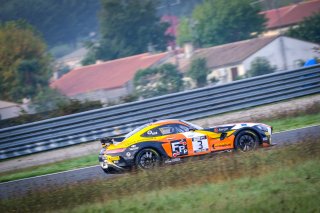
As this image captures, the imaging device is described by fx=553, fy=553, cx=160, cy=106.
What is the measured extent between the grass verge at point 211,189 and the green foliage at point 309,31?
36385 mm

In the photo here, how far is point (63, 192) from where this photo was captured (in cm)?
1039

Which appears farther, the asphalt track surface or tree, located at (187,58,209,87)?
tree, located at (187,58,209,87)

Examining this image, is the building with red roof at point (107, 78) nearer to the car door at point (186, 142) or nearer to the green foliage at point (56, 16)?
the car door at point (186, 142)

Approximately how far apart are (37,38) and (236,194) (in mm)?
57542

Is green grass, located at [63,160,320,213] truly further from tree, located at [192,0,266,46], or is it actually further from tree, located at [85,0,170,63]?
tree, located at [85,0,170,63]

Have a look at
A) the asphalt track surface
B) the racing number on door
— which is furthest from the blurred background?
the racing number on door

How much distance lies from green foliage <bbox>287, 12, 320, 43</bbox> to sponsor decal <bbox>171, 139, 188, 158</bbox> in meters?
35.6

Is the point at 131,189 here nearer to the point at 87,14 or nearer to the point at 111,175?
the point at 111,175

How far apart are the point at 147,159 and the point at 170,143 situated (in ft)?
2.03

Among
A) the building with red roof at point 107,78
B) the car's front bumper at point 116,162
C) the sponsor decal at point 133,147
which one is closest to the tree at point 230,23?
the building with red roof at point 107,78

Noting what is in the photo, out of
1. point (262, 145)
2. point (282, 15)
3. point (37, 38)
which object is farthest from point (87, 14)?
point (262, 145)

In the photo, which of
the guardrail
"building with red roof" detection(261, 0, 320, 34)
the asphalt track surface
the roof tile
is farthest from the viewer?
"building with red roof" detection(261, 0, 320, 34)

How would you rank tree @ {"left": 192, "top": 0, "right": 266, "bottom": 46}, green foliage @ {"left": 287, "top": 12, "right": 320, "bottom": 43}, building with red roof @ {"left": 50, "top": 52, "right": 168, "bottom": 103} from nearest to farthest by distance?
building with red roof @ {"left": 50, "top": 52, "right": 168, "bottom": 103} → green foliage @ {"left": 287, "top": 12, "right": 320, "bottom": 43} → tree @ {"left": 192, "top": 0, "right": 266, "bottom": 46}

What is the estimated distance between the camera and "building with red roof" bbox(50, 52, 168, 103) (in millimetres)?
41250
